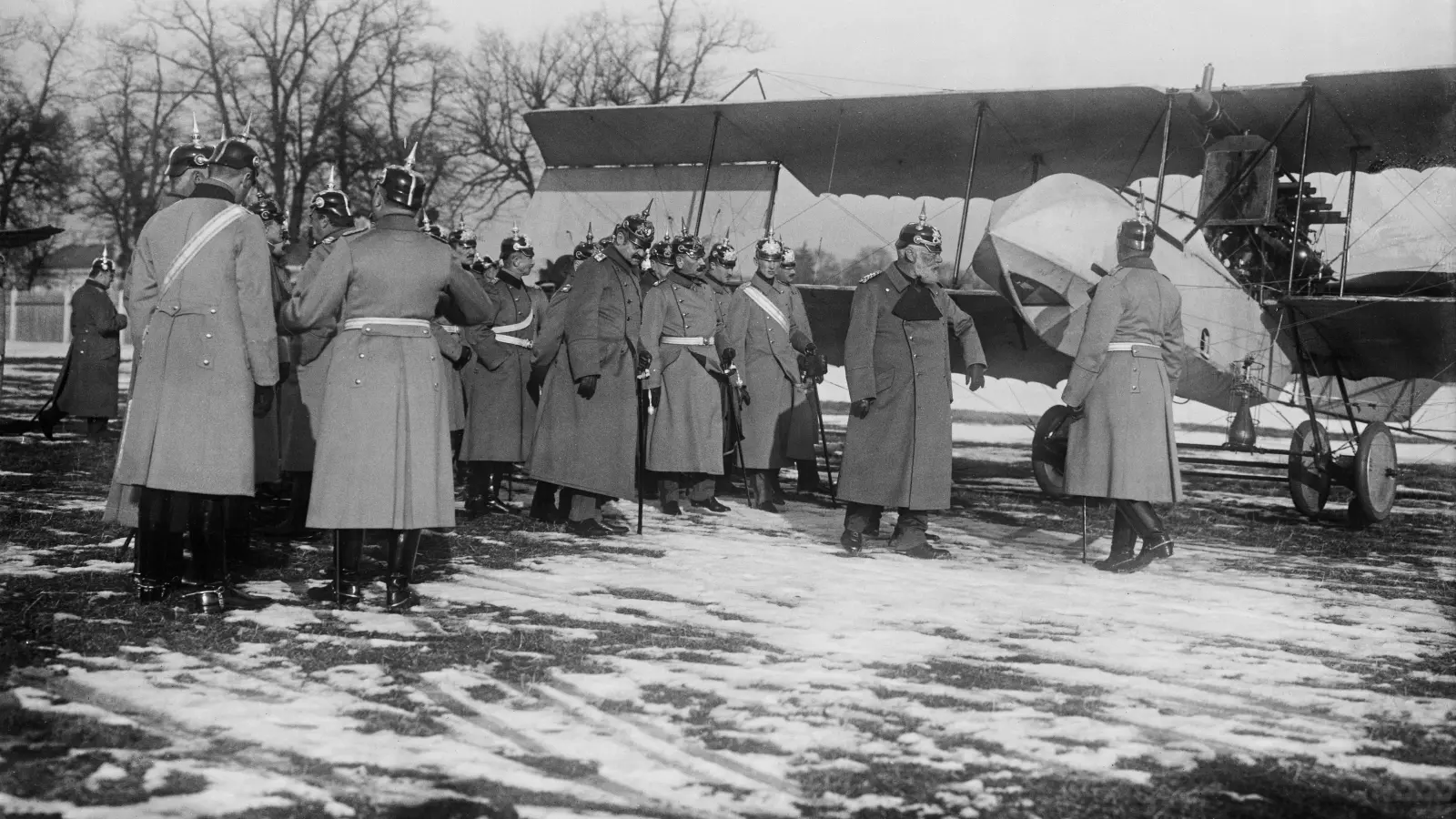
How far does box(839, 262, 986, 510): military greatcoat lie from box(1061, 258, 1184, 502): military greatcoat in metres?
0.73

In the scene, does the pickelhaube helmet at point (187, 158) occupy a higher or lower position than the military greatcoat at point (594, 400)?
higher

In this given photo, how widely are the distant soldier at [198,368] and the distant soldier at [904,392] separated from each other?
352 cm

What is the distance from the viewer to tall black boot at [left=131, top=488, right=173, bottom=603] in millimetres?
5098

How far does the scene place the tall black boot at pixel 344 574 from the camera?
5332 mm

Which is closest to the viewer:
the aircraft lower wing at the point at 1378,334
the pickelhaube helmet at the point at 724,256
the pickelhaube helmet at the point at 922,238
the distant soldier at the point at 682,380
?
the pickelhaube helmet at the point at 922,238

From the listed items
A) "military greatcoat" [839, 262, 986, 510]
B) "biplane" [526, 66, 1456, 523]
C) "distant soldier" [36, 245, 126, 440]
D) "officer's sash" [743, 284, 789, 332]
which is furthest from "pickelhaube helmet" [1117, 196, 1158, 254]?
"distant soldier" [36, 245, 126, 440]

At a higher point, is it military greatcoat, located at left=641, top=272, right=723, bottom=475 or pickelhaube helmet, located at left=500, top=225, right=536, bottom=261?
pickelhaube helmet, located at left=500, top=225, right=536, bottom=261

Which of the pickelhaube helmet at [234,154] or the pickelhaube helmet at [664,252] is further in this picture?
the pickelhaube helmet at [664,252]

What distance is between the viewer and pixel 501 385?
29.8 ft

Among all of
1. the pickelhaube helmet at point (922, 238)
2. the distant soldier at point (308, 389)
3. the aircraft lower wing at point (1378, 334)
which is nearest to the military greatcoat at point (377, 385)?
the distant soldier at point (308, 389)

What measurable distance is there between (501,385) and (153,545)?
4.07m

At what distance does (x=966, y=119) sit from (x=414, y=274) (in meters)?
8.33

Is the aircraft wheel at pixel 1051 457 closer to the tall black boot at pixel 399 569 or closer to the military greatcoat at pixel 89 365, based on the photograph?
the tall black boot at pixel 399 569

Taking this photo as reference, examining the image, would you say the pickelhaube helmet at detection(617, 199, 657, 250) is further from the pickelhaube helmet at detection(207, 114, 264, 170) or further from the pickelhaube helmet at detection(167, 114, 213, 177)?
the pickelhaube helmet at detection(207, 114, 264, 170)
